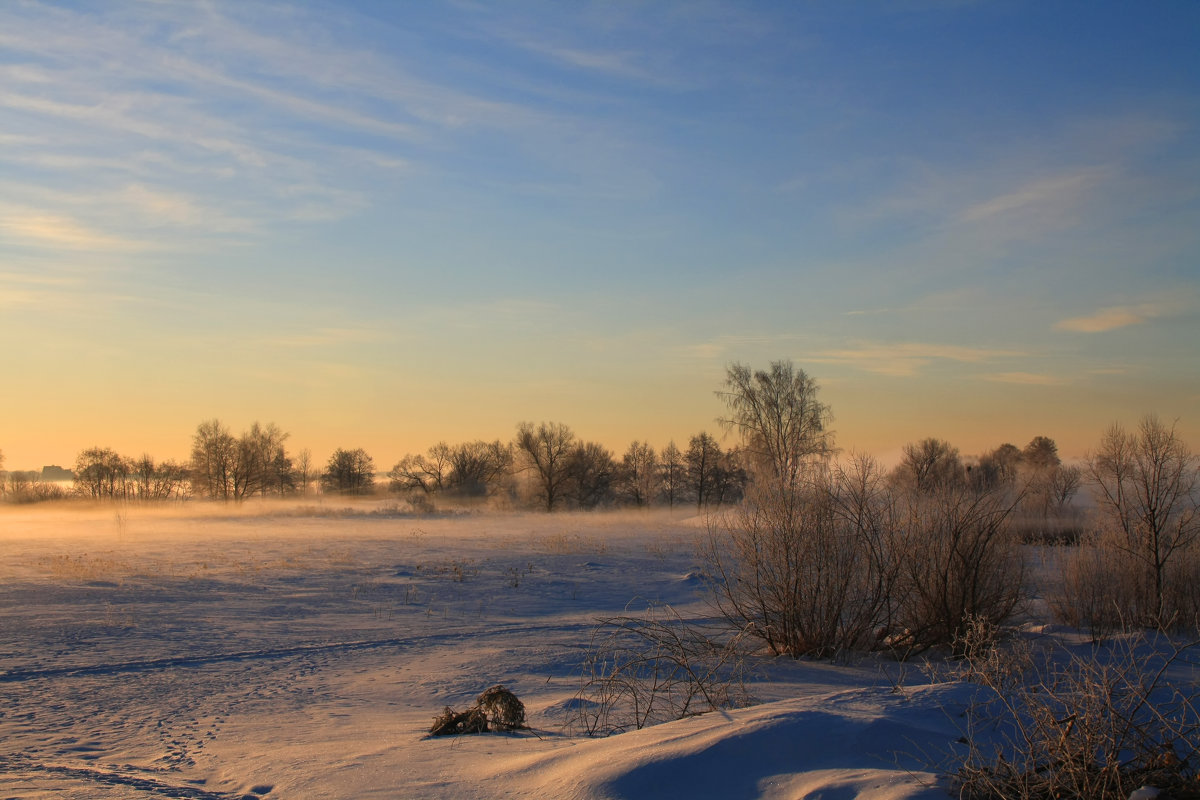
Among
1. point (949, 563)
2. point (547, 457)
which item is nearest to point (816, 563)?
point (949, 563)

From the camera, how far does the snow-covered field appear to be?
509 cm

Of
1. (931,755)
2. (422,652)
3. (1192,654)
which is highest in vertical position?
(931,755)

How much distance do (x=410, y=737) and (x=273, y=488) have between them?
77.9 meters

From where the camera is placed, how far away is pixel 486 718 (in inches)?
288

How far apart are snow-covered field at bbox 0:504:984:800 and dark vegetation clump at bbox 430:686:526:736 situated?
22cm

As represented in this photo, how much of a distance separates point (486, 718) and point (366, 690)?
331cm

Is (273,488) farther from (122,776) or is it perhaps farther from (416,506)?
(122,776)

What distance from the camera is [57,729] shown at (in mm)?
7840

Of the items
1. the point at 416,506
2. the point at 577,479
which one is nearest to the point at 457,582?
the point at 416,506

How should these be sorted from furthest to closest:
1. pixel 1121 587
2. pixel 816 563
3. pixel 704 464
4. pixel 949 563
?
1. pixel 704 464
2. pixel 1121 587
3. pixel 949 563
4. pixel 816 563

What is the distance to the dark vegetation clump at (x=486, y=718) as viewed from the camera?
23.6ft

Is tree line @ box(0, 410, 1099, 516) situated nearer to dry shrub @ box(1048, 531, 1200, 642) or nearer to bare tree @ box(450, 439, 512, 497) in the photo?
bare tree @ box(450, 439, 512, 497)

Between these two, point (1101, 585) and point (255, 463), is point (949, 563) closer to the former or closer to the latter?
point (1101, 585)

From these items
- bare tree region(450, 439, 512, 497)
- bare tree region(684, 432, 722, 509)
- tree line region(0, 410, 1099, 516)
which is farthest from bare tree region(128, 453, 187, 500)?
bare tree region(684, 432, 722, 509)
